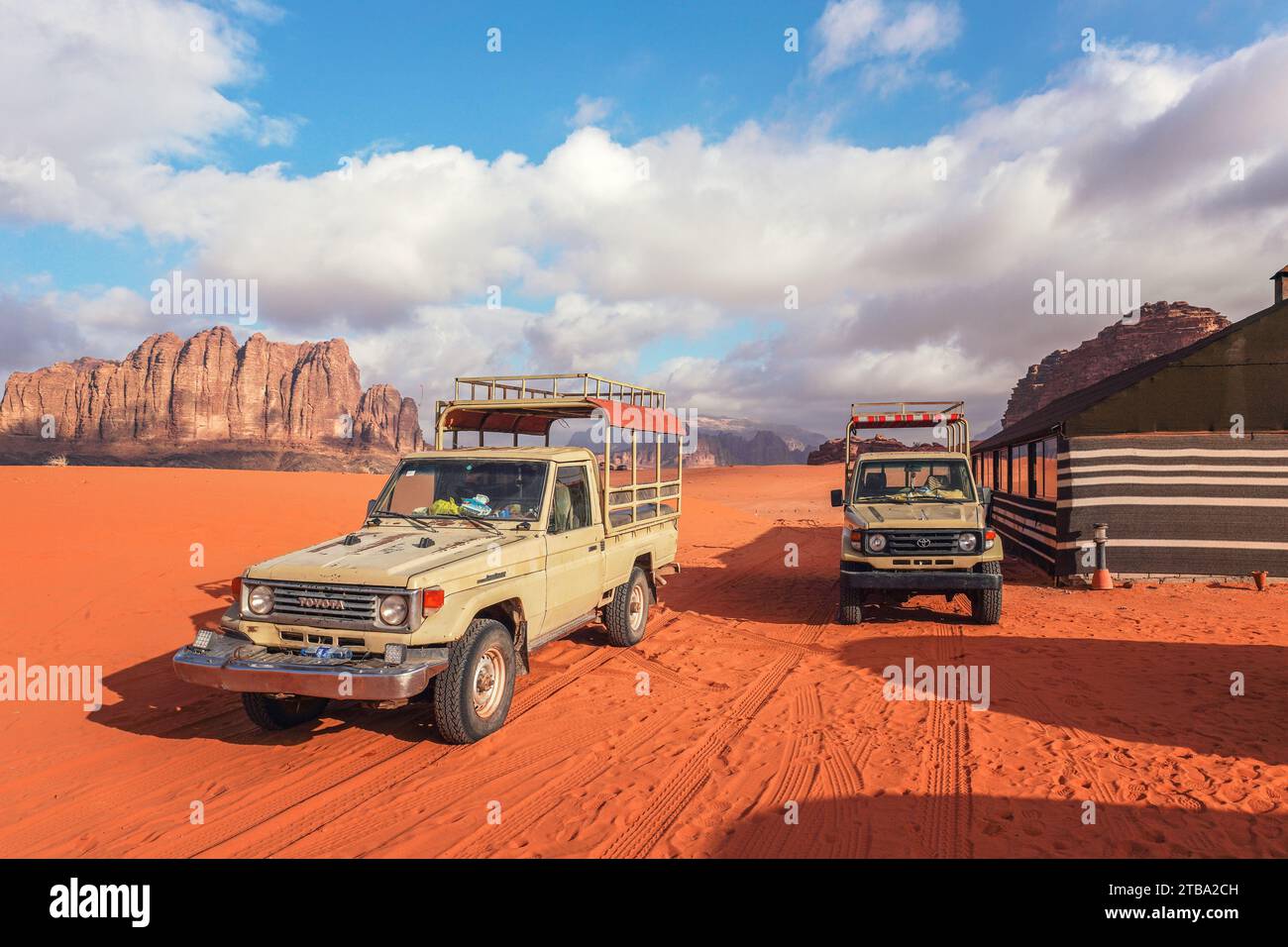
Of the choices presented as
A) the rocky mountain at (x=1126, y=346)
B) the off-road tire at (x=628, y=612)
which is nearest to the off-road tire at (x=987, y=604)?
the off-road tire at (x=628, y=612)

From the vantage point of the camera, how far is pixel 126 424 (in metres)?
111

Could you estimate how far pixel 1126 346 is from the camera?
81.6 m

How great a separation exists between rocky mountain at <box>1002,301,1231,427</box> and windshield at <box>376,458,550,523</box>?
81.9 meters

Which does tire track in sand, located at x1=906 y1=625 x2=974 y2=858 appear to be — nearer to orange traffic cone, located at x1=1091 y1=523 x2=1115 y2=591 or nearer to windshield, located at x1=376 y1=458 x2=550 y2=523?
windshield, located at x1=376 y1=458 x2=550 y2=523

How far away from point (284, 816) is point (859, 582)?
22.5ft

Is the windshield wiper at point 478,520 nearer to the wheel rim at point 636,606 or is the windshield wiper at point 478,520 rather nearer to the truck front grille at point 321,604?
the truck front grille at point 321,604

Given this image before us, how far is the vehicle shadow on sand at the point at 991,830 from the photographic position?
3.75 m

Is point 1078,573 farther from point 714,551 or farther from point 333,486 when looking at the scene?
point 333,486

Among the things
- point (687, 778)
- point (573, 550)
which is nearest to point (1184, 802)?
point (687, 778)

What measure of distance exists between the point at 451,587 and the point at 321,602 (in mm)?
894

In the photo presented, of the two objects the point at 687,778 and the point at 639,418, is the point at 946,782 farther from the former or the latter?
the point at 639,418

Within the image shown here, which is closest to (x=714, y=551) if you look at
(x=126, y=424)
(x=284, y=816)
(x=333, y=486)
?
(x=284, y=816)

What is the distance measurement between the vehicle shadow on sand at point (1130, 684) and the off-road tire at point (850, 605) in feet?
2.06

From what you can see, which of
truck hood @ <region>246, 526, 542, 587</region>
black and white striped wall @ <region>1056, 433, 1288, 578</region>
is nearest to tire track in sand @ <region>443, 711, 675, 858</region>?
truck hood @ <region>246, 526, 542, 587</region>
